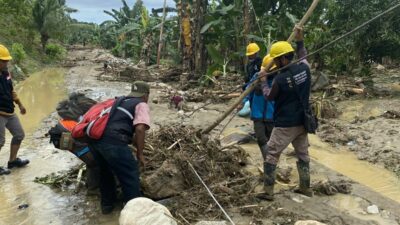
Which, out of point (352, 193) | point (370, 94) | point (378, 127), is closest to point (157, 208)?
point (352, 193)

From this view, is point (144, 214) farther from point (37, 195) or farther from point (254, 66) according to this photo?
point (254, 66)

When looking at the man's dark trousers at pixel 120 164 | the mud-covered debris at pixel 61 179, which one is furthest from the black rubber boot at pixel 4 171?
the man's dark trousers at pixel 120 164

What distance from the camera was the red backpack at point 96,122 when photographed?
4492mm

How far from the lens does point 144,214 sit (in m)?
3.96

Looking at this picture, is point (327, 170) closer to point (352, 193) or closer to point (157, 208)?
point (352, 193)

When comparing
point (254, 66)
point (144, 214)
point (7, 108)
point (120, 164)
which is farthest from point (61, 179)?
point (254, 66)

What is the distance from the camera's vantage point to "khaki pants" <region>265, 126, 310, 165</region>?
4.95m

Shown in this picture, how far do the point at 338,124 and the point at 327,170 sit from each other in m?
3.19

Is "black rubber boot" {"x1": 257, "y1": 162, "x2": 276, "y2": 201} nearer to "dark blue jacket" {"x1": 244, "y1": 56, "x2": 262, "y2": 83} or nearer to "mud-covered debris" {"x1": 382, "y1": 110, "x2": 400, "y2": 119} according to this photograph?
"dark blue jacket" {"x1": 244, "y1": 56, "x2": 262, "y2": 83}

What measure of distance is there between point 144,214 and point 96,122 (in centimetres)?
116

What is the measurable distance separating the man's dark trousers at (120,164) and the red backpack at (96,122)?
0.41ft

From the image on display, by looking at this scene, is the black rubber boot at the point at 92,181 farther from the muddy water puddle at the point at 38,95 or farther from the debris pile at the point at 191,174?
the muddy water puddle at the point at 38,95

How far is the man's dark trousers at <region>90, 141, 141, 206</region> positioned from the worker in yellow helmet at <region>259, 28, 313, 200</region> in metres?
1.56

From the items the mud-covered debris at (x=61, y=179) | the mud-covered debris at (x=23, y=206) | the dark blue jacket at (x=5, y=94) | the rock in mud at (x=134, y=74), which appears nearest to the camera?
the mud-covered debris at (x=23, y=206)
